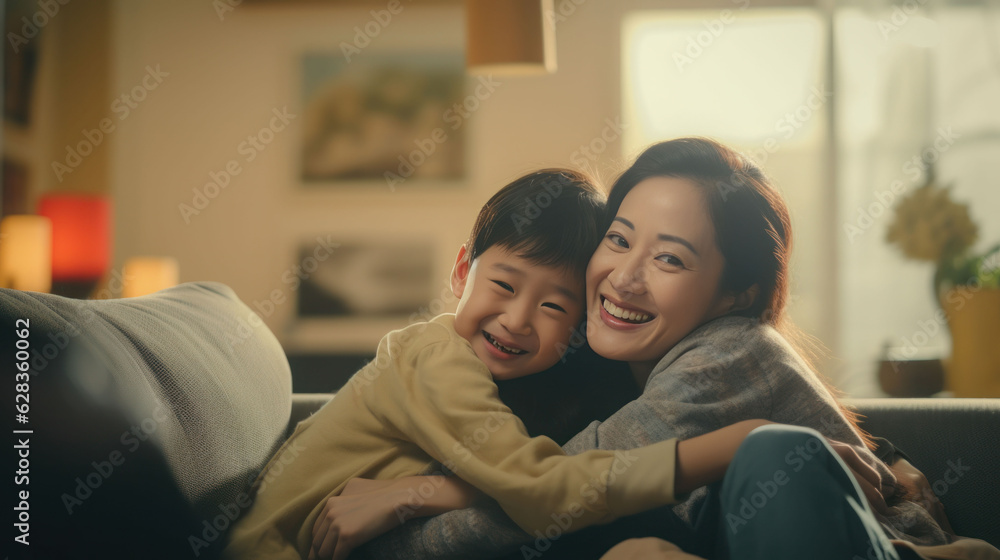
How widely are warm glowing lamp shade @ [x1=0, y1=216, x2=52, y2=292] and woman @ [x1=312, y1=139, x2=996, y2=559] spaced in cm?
238

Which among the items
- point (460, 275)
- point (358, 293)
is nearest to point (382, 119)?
point (358, 293)

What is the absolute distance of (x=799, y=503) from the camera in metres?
0.76

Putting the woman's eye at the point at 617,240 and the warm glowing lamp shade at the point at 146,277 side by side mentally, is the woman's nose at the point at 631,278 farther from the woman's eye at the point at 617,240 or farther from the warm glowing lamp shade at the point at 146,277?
the warm glowing lamp shade at the point at 146,277

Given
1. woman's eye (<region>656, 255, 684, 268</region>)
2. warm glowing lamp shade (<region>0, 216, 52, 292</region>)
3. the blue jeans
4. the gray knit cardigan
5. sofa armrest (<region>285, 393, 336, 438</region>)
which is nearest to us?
the blue jeans

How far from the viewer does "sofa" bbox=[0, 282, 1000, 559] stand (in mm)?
752

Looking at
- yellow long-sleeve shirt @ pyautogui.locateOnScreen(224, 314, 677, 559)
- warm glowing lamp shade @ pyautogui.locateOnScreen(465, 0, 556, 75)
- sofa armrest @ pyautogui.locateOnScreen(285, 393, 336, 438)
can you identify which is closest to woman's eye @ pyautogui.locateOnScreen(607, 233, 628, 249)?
yellow long-sleeve shirt @ pyautogui.locateOnScreen(224, 314, 677, 559)

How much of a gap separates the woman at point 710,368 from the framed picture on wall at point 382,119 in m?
2.85

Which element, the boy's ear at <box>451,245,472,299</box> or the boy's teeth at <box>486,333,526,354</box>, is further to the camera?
the boy's ear at <box>451,245,472,299</box>

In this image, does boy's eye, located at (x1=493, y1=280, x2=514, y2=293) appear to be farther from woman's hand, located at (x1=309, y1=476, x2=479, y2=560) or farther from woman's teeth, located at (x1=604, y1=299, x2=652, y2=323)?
woman's hand, located at (x1=309, y1=476, x2=479, y2=560)

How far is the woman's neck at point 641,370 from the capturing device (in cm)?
113

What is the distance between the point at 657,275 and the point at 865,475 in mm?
364

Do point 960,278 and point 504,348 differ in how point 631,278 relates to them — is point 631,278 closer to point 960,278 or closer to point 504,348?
point 504,348

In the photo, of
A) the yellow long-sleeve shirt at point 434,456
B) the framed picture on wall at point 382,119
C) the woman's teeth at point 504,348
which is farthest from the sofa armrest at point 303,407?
the framed picture on wall at point 382,119

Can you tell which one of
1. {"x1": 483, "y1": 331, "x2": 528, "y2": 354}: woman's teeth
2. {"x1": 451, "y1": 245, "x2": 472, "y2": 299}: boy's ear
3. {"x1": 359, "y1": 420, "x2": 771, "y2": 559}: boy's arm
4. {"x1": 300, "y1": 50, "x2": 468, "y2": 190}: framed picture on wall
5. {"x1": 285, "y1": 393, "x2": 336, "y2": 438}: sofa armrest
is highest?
{"x1": 300, "y1": 50, "x2": 468, "y2": 190}: framed picture on wall
